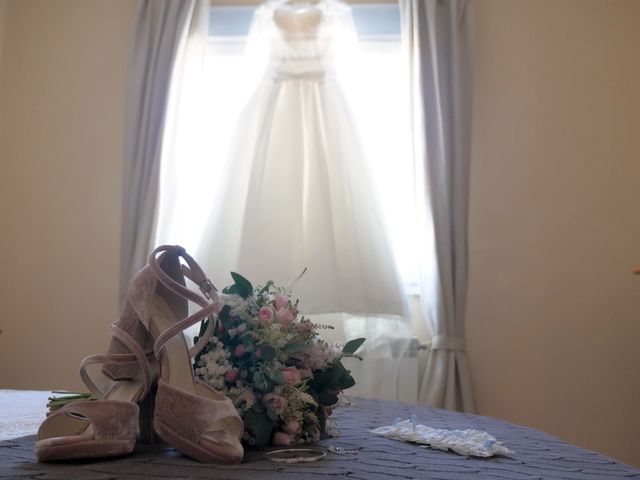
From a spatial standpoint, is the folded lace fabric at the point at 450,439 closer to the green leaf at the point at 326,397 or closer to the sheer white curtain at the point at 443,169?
the green leaf at the point at 326,397

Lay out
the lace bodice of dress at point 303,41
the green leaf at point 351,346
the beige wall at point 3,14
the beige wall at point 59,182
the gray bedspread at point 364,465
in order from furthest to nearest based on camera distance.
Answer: the beige wall at point 3,14 → the beige wall at point 59,182 → the lace bodice of dress at point 303,41 → the green leaf at point 351,346 → the gray bedspread at point 364,465

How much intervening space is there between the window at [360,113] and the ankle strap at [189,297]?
160 centimetres

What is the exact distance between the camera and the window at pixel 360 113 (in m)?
2.73

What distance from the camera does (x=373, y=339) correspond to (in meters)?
2.47

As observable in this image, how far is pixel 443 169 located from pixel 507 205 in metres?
0.35

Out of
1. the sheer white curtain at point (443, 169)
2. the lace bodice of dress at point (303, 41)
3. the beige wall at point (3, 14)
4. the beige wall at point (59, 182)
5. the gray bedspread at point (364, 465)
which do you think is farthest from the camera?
the beige wall at point (3, 14)

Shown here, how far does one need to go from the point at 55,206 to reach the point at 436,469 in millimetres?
2493

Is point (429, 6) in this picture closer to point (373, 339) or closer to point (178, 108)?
point (178, 108)

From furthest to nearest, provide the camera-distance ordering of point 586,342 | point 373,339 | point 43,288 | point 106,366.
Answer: point 43,288, point 586,342, point 373,339, point 106,366

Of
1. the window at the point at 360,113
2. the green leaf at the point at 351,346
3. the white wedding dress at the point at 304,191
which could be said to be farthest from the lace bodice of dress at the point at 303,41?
the green leaf at the point at 351,346

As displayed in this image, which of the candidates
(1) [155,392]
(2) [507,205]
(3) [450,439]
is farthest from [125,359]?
(2) [507,205]

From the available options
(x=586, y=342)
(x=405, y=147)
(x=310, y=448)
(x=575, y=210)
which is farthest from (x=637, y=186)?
(x=310, y=448)

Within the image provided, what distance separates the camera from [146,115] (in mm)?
2785

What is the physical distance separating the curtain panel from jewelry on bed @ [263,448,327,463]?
5.91 ft
